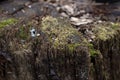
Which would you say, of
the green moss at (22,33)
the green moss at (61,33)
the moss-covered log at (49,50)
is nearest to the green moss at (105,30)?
the moss-covered log at (49,50)

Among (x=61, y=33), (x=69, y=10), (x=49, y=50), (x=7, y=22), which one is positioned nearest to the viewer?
(x=49, y=50)

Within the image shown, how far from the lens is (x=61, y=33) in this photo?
201cm

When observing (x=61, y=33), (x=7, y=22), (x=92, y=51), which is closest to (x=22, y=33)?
(x=7, y=22)

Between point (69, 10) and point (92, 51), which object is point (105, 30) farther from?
point (69, 10)

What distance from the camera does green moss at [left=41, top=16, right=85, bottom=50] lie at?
1904mm

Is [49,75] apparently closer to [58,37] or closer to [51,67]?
[51,67]

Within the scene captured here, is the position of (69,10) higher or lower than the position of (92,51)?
higher

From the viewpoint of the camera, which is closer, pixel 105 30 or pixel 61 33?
pixel 61 33

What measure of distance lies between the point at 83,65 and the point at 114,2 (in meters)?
1.04

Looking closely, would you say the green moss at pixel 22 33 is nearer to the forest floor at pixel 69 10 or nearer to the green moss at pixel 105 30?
the forest floor at pixel 69 10

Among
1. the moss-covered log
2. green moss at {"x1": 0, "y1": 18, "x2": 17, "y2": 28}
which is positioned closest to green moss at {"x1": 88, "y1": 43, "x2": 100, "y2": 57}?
the moss-covered log

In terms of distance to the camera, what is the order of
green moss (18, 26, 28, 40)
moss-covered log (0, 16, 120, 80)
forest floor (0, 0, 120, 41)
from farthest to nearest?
forest floor (0, 0, 120, 41) < green moss (18, 26, 28, 40) < moss-covered log (0, 16, 120, 80)

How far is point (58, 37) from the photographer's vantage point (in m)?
1.96

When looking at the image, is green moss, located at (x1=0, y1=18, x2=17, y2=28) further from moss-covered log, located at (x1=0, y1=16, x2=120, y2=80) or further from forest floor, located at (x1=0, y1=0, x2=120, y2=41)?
forest floor, located at (x1=0, y1=0, x2=120, y2=41)
